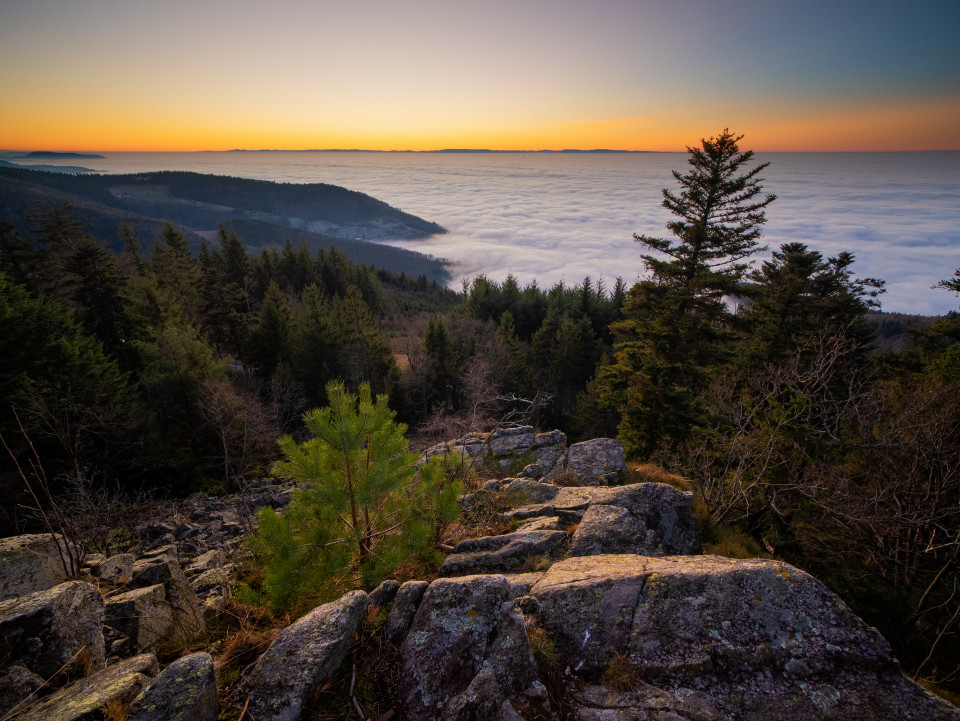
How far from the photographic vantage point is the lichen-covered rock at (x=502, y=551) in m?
5.37

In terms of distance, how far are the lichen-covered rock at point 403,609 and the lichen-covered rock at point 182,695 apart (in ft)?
4.89

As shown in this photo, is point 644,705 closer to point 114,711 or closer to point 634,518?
point 634,518

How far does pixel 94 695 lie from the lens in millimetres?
3115

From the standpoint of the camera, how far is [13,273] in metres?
24.6

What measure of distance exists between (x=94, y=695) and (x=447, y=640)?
287 cm

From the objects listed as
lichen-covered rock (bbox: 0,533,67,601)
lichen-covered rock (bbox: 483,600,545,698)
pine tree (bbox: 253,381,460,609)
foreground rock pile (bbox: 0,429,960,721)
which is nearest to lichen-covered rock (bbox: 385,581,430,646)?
foreground rock pile (bbox: 0,429,960,721)

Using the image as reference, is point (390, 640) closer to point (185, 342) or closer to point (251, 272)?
point (185, 342)

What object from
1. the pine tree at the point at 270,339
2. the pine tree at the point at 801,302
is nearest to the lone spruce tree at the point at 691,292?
the pine tree at the point at 801,302

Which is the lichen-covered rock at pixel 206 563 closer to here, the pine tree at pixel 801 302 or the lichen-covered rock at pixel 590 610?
the lichen-covered rock at pixel 590 610

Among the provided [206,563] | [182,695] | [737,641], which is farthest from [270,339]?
[737,641]

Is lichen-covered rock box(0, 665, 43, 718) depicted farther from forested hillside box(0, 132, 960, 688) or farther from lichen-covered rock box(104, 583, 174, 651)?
forested hillside box(0, 132, 960, 688)

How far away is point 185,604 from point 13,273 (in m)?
33.1

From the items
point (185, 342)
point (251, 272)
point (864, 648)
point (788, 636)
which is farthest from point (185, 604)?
point (251, 272)

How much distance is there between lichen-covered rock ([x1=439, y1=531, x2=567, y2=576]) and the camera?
5.37 m
